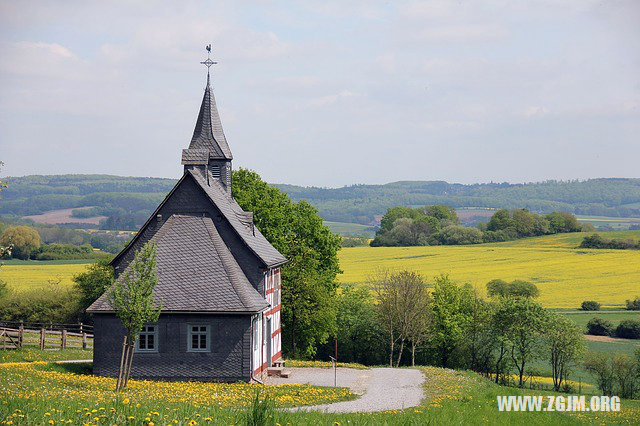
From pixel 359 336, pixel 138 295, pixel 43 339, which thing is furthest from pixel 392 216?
pixel 138 295

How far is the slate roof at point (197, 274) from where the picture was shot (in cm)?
3500

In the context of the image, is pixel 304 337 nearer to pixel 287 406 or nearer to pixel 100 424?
pixel 287 406

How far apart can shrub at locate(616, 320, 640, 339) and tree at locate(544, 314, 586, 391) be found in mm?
10761

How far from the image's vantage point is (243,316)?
115 feet

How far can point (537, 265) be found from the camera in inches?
3597

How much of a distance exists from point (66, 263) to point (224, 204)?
195 ft

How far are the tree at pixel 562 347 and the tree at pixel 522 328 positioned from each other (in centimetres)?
80

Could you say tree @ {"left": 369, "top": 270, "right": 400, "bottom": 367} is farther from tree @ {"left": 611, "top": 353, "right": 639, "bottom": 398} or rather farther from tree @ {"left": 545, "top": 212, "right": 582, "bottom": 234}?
tree @ {"left": 545, "top": 212, "right": 582, "bottom": 234}

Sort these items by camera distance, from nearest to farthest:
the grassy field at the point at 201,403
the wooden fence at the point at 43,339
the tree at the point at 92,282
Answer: the grassy field at the point at 201,403 → the wooden fence at the point at 43,339 → the tree at the point at 92,282

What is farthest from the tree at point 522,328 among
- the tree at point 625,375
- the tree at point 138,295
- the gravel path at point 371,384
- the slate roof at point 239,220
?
the tree at point 138,295

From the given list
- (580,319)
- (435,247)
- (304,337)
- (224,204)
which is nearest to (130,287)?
(224,204)

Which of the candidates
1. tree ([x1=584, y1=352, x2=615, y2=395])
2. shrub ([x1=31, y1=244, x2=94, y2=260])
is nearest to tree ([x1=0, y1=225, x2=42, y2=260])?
shrub ([x1=31, y1=244, x2=94, y2=260])

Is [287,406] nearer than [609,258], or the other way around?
[287,406]

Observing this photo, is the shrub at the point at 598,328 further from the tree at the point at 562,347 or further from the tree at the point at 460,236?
the tree at the point at 460,236
